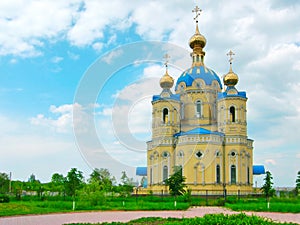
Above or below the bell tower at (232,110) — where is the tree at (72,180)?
below

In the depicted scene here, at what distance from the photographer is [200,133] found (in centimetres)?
3844

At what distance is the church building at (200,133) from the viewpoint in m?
→ 38.2

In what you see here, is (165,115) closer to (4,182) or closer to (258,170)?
(258,170)

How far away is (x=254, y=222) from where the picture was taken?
8.88 m

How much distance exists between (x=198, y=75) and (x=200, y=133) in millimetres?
9108

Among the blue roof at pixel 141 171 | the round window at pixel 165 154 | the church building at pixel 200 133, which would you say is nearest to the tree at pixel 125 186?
the church building at pixel 200 133

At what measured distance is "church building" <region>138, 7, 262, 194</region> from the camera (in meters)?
38.2

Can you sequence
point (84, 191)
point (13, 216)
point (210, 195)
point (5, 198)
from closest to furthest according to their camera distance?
point (13, 216) < point (84, 191) < point (5, 198) < point (210, 195)

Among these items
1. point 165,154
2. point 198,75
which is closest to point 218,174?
point 165,154

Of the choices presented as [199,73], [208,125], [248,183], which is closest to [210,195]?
[248,183]

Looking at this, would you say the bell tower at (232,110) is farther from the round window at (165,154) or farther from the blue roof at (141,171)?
the blue roof at (141,171)

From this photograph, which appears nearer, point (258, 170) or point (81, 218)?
point (81, 218)

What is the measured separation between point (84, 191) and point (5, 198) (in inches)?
308

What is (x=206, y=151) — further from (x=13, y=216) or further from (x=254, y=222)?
(x=254, y=222)
